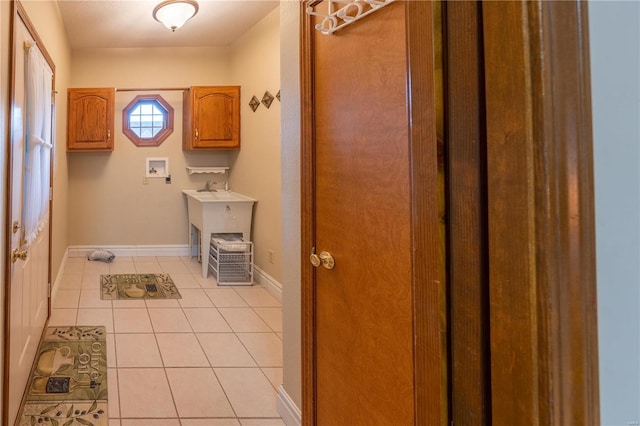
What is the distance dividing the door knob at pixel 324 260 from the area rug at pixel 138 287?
2876mm

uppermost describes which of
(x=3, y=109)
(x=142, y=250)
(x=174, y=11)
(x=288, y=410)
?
(x=174, y=11)

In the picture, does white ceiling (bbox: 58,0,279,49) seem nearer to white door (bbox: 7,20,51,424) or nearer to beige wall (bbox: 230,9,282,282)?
beige wall (bbox: 230,9,282,282)

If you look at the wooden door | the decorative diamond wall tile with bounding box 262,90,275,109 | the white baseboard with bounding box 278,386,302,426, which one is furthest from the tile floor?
the decorative diamond wall tile with bounding box 262,90,275,109

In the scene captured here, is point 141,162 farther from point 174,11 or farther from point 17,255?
point 17,255

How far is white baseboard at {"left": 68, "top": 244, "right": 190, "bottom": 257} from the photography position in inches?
228

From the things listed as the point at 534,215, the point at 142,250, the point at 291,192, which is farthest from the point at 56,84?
the point at 534,215

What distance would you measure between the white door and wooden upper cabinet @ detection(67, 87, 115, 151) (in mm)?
3120

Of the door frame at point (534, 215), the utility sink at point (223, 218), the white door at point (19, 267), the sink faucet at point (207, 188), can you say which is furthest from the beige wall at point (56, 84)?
the door frame at point (534, 215)

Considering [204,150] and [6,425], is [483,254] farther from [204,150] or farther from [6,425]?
[204,150]

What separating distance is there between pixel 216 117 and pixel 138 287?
7.54 ft

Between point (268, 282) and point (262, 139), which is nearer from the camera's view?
point (268, 282)

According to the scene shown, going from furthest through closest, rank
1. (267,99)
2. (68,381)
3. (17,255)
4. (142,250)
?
(142,250), (267,99), (68,381), (17,255)

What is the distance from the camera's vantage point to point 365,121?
131 centimetres

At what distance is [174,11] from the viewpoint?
152 inches
